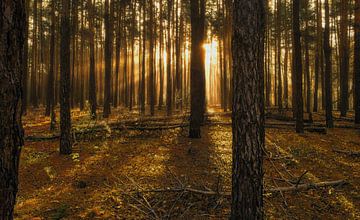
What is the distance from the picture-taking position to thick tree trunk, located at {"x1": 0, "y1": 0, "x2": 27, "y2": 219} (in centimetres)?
205

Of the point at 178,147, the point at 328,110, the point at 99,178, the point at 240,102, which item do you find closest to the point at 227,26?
the point at 328,110

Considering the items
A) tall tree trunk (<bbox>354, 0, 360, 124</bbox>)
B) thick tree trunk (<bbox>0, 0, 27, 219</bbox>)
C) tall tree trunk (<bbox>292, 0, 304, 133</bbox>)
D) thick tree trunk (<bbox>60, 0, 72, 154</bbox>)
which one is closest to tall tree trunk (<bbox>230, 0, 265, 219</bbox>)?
thick tree trunk (<bbox>0, 0, 27, 219</bbox>)

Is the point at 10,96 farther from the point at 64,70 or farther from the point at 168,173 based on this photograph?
the point at 64,70

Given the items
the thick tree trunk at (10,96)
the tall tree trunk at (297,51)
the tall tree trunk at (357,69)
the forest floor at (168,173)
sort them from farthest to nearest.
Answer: the tall tree trunk at (357,69) → the tall tree trunk at (297,51) → the forest floor at (168,173) → the thick tree trunk at (10,96)

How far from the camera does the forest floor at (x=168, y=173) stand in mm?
5641

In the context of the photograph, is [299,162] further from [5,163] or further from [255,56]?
[5,163]

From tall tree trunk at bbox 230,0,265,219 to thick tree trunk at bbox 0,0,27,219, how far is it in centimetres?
294

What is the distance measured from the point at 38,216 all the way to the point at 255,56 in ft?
16.5

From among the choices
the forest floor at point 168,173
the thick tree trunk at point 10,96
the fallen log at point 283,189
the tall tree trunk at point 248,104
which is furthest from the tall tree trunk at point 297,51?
the thick tree trunk at point 10,96

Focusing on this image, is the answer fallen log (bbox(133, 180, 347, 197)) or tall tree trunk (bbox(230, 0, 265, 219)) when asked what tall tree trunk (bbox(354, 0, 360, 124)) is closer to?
fallen log (bbox(133, 180, 347, 197))

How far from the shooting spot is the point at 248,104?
410 cm

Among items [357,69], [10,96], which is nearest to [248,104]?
[10,96]

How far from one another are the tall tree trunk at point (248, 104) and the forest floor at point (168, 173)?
29.0 inches

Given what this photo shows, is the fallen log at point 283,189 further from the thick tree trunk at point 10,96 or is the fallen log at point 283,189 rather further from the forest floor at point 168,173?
the thick tree trunk at point 10,96
